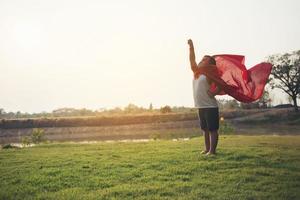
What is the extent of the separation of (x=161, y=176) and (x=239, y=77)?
386cm

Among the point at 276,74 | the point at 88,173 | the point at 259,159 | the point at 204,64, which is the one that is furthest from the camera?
the point at 276,74

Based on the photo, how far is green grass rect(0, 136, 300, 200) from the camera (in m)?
6.66

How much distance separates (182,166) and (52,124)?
49814 mm

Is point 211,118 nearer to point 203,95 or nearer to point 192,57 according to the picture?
point 203,95

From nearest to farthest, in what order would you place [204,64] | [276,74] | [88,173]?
[88,173] < [204,64] < [276,74]

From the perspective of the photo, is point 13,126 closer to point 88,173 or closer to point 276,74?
point 276,74

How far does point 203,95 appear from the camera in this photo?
9906 millimetres

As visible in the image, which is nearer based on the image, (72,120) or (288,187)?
(288,187)

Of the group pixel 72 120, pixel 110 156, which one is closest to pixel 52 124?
pixel 72 120

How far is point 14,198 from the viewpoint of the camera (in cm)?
693

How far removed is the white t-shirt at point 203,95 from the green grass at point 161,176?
4.08 ft

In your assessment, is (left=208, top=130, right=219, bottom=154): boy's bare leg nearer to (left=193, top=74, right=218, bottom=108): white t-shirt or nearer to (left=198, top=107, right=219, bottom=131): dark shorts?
(left=198, top=107, right=219, bottom=131): dark shorts

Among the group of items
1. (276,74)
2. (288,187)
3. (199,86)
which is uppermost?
(276,74)

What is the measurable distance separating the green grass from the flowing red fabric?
1504 mm
